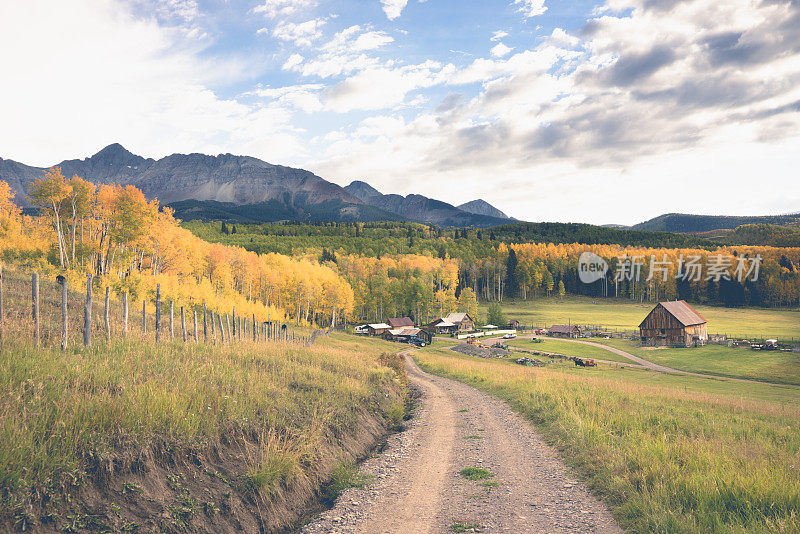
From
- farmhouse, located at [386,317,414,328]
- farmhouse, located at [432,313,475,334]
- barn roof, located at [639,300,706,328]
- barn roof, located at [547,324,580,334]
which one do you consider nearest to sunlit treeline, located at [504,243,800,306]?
farmhouse, located at [432,313,475,334]

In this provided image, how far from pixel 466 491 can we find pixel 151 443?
7.64 m

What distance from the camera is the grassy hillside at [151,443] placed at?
21.2 feet

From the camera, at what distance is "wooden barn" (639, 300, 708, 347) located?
275 ft

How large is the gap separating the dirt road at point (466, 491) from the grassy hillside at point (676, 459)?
2.74 ft

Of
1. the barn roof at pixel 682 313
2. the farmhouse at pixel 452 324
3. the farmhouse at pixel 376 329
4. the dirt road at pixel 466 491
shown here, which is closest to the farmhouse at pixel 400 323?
the farmhouse at pixel 376 329

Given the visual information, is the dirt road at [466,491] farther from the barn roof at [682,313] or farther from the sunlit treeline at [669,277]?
the sunlit treeline at [669,277]

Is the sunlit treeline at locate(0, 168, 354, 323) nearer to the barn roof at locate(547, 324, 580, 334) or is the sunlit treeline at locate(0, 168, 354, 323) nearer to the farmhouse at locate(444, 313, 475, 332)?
the farmhouse at locate(444, 313, 475, 332)

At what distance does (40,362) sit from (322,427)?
7597mm

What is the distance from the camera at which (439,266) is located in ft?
479

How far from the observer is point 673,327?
84938mm

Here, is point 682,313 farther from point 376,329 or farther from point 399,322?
point 376,329

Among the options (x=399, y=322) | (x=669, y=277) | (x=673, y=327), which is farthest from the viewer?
(x=669, y=277)

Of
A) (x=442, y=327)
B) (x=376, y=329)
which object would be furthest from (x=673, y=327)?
(x=376, y=329)

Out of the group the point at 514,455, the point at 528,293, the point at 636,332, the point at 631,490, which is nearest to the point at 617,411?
the point at 514,455
